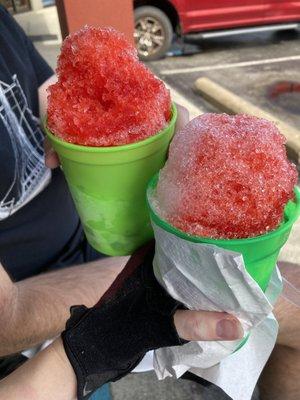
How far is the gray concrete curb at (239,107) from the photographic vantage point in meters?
3.83

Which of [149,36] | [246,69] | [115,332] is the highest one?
[115,332]

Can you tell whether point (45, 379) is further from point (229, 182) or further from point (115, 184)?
point (229, 182)

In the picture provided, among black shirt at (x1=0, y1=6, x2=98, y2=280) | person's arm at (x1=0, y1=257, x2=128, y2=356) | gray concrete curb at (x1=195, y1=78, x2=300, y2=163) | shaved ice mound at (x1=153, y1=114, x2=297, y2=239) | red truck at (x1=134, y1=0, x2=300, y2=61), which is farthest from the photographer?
red truck at (x1=134, y1=0, x2=300, y2=61)

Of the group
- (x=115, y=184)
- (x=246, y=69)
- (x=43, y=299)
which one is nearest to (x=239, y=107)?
(x=246, y=69)

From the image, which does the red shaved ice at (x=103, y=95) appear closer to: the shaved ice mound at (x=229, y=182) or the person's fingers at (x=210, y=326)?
the shaved ice mound at (x=229, y=182)

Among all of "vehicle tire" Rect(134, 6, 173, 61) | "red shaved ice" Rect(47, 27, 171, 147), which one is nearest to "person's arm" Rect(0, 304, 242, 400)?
"red shaved ice" Rect(47, 27, 171, 147)

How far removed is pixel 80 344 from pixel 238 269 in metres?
0.54

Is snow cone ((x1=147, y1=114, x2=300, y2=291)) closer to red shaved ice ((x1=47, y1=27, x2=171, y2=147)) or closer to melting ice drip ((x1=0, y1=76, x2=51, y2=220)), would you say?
red shaved ice ((x1=47, y1=27, x2=171, y2=147))

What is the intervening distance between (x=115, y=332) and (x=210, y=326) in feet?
1.00

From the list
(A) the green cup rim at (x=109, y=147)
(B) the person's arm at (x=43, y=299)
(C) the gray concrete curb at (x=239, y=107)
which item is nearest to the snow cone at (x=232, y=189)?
(A) the green cup rim at (x=109, y=147)

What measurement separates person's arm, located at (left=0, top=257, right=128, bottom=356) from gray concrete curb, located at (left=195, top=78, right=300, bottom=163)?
257 centimetres

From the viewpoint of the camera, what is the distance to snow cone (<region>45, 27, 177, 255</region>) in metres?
1.08

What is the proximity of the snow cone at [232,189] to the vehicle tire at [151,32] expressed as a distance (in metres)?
6.03

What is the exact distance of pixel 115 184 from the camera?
1164 millimetres
